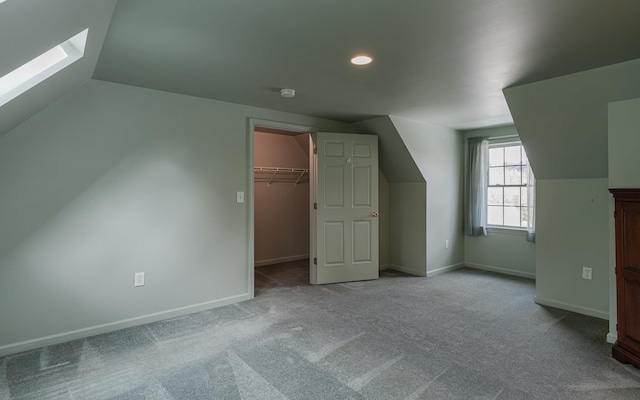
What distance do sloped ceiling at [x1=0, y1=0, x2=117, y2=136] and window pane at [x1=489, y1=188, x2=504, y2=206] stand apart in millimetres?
5160

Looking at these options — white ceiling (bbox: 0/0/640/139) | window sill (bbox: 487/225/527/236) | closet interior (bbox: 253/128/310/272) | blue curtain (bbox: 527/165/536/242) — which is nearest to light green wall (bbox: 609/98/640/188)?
white ceiling (bbox: 0/0/640/139)

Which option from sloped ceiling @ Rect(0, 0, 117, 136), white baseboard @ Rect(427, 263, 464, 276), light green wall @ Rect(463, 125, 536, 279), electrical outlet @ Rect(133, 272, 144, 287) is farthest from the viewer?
white baseboard @ Rect(427, 263, 464, 276)

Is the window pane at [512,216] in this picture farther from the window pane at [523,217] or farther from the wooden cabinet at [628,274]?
the wooden cabinet at [628,274]

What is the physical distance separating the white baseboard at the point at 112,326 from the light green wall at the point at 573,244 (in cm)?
328

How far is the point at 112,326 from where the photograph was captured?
116 inches

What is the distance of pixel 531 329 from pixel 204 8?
11.5 ft

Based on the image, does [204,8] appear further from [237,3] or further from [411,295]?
[411,295]

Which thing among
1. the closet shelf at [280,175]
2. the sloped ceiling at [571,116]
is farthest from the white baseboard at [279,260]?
the sloped ceiling at [571,116]

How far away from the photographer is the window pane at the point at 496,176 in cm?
510

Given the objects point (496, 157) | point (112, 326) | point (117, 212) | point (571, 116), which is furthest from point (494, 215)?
point (112, 326)

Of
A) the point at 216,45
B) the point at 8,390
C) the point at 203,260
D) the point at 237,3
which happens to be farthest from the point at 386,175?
the point at 8,390

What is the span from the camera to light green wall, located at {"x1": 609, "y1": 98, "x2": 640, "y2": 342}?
2527 millimetres

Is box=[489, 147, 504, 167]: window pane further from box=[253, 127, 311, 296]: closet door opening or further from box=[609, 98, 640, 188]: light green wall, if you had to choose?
box=[253, 127, 311, 296]: closet door opening

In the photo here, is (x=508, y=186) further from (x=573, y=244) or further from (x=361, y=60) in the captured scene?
(x=361, y=60)
